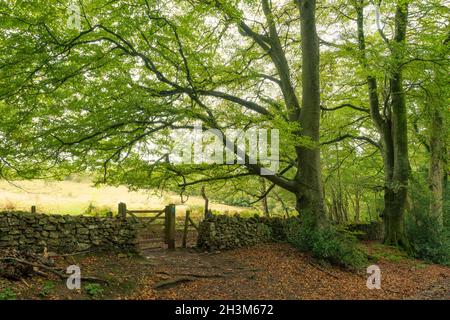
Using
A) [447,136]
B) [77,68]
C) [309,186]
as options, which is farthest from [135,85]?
[447,136]

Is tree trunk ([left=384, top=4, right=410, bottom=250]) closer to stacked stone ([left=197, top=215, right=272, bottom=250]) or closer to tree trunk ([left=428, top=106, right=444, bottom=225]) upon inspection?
tree trunk ([left=428, top=106, right=444, bottom=225])

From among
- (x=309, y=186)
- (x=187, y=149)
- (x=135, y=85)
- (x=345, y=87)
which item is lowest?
(x=309, y=186)

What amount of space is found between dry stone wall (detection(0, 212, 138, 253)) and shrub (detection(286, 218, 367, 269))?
17.4 ft

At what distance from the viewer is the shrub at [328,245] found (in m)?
10.3

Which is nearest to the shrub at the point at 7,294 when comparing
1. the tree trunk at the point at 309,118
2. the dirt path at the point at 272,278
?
the dirt path at the point at 272,278

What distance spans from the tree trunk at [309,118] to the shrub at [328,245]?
828mm

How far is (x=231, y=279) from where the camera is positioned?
312 inches

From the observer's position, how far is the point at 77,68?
26.6 feet

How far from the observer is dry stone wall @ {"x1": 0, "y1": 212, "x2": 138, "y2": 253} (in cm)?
707

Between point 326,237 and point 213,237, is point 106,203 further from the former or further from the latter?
point 326,237

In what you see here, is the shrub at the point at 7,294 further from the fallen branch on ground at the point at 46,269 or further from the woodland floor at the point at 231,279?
the fallen branch on ground at the point at 46,269

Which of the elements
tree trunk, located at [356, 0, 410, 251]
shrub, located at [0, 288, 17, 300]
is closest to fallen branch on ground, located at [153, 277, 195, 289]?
shrub, located at [0, 288, 17, 300]

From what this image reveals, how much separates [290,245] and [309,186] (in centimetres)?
212

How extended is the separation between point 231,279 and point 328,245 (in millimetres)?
3673
